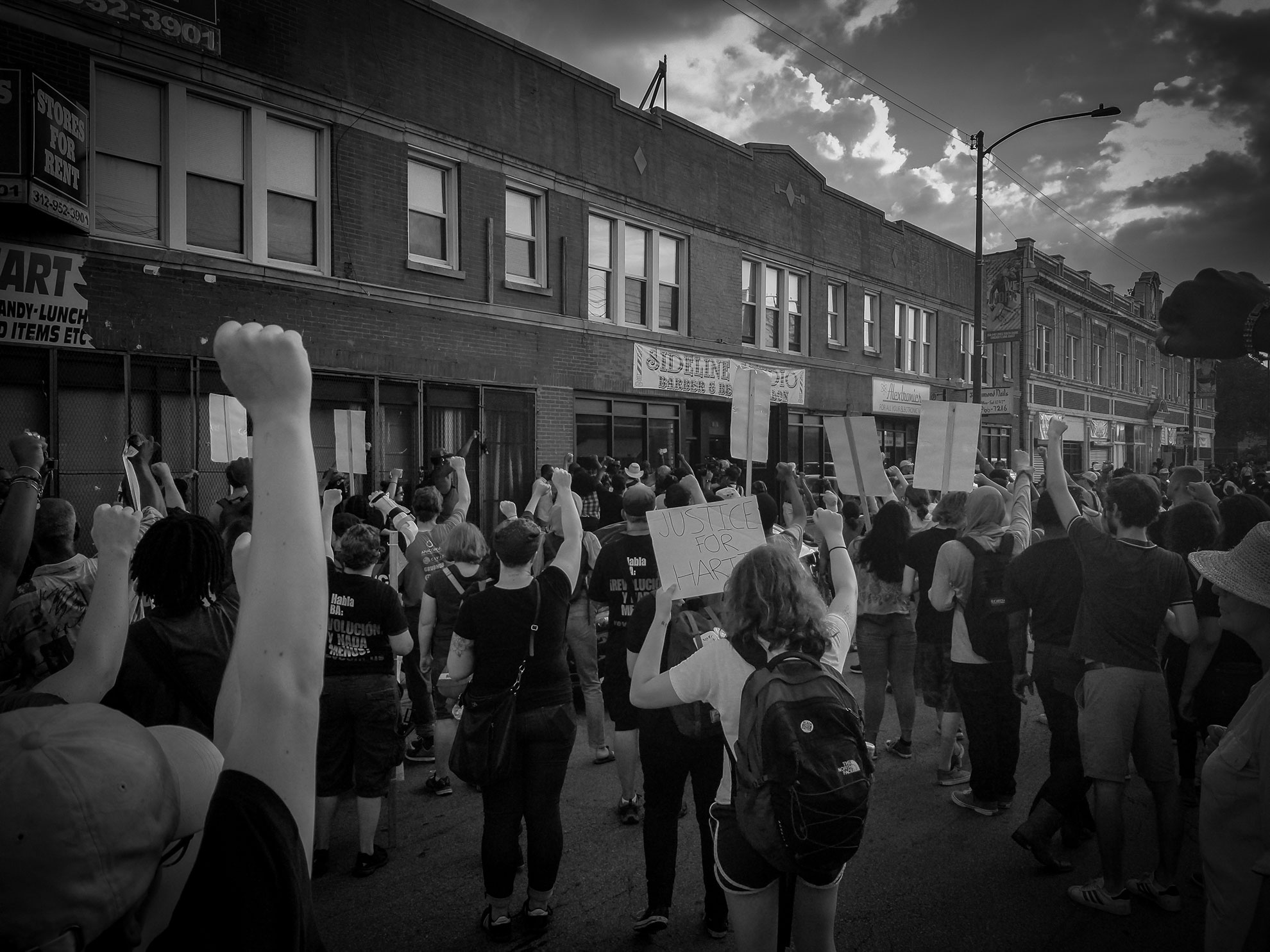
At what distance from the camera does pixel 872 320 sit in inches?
880

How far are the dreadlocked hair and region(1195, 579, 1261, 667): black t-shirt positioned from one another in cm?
478

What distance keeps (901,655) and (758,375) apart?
2.38m

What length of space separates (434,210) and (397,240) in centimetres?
Result: 96

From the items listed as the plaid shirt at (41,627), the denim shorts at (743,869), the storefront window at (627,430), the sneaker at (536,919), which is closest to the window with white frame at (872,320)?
the storefront window at (627,430)

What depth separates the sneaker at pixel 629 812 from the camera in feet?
15.9

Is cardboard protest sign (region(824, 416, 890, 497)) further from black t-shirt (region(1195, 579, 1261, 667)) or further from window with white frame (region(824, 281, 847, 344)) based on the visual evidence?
window with white frame (region(824, 281, 847, 344))

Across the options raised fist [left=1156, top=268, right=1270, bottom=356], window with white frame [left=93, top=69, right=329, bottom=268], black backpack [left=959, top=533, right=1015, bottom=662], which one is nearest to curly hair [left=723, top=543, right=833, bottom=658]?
raised fist [left=1156, top=268, right=1270, bottom=356]

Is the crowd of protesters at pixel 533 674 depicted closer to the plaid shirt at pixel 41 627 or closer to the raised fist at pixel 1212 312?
the plaid shirt at pixel 41 627

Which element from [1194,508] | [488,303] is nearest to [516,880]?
[1194,508]

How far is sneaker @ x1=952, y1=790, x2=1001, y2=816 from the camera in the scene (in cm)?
494

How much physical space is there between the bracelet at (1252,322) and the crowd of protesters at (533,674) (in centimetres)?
67

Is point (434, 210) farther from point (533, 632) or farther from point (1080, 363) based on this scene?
point (1080, 363)

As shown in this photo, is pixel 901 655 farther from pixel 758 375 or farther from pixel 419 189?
pixel 419 189

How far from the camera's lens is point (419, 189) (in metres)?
12.1
